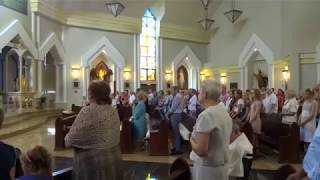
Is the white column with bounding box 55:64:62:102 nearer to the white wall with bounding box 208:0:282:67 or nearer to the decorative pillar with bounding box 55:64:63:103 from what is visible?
the decorative pillar with bounding box 55:64:63:103

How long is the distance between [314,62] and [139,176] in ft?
41.4

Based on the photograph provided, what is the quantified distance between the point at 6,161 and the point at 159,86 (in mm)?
21135

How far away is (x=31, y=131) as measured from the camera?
1240 cm

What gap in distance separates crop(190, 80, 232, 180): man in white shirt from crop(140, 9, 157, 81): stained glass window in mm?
20215

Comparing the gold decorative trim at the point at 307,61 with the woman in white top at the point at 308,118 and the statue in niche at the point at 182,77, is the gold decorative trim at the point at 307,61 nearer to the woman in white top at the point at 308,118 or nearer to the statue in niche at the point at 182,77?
the statue in niche at the point at 182,77

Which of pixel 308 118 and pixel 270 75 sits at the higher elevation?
pixel 270 75

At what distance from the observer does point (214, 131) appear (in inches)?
115

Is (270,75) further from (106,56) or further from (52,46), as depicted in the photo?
(52,46)

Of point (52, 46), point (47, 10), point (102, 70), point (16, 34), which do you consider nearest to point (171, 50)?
point (102, 70)

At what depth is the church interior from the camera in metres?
3.03

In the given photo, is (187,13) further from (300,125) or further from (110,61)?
(300,125)

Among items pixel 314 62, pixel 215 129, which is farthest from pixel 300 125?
pixel 314 62

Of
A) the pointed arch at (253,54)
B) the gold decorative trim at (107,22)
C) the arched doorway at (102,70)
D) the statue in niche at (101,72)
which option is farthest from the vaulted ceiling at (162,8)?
the pointed arch at (253,54)

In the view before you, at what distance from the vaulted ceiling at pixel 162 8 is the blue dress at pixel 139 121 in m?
12.3
